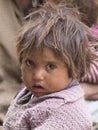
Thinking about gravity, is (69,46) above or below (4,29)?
above

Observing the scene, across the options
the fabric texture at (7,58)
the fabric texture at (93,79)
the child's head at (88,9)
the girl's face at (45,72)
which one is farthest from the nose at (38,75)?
the fabric texture at (7,58)

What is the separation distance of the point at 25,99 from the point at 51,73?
0.87 feet

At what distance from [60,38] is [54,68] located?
108 mm

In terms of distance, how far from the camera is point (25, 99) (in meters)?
1.99

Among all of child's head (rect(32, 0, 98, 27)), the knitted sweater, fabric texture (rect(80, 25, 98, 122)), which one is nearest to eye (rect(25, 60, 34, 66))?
the knitted sweater

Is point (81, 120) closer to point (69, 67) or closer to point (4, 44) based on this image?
point (69, 67)

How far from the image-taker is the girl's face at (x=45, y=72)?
1759 millimetres

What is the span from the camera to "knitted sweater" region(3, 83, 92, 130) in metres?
1.75

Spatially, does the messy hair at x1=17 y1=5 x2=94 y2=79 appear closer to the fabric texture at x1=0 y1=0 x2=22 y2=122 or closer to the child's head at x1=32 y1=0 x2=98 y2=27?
the child's head at x1=32 y1=0 x2=98 y2=27

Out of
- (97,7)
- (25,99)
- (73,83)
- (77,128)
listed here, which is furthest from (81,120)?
(97,7)

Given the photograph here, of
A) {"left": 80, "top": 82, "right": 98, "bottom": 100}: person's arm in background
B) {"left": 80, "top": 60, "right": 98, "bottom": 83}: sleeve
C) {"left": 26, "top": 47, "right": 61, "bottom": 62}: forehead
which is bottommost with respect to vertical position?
{"left": 80, "top": 82, "right": 98, "bottom": 100}: person's arm in background

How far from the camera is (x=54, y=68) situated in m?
1.77

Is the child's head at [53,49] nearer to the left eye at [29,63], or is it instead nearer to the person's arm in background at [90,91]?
the left eye at [29,63]

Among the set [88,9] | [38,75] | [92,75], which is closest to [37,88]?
[38,75]
